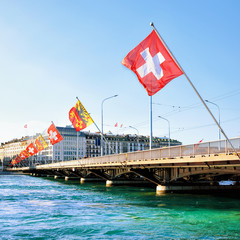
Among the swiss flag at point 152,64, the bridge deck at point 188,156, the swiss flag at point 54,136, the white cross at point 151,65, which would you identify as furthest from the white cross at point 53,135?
the white cross at point 151,65

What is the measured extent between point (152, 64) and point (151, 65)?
0.29 ft

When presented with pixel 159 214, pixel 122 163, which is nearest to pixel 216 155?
pixel 159 214

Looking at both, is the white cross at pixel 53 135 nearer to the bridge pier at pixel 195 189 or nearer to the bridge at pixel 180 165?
the bridge at pixel 180 165

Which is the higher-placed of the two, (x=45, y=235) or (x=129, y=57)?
(x=129, y=57)

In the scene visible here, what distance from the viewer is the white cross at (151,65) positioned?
72.2 ft

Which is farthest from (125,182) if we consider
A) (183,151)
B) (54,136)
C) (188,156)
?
(188,156)

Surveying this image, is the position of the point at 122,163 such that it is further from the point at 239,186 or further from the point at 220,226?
the point at 220,226

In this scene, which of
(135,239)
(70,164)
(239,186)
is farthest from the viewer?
(70,164)

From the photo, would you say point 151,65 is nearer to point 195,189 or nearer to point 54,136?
point 195,189

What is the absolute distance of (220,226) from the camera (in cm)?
2425

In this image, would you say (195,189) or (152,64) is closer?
(152,64)

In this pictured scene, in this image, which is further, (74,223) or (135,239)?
(74,223)

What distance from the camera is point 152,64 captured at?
22.3m

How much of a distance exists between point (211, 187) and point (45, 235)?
36.5 meters
